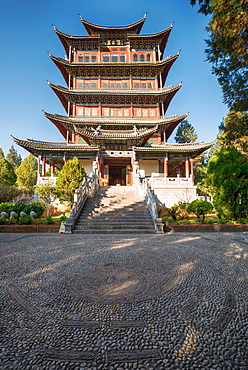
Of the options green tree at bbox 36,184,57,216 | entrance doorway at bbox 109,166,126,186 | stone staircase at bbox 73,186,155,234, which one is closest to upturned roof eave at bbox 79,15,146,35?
entrance doorway at bbox 109,166,126,186

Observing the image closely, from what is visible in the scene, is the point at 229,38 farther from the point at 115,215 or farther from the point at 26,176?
the point at 26,176

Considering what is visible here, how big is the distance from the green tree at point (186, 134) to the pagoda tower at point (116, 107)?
11.8 meters

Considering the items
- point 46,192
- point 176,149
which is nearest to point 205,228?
point 46,192

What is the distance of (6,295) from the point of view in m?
2.47

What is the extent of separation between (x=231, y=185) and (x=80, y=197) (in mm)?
7943

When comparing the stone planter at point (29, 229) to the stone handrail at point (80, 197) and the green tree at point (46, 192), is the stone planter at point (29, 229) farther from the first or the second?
the green tree at point (46, 192)

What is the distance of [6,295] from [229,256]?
182 inches

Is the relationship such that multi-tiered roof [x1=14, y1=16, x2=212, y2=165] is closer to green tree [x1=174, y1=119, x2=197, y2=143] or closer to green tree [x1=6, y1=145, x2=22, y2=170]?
green tree [x1=174, y1=119, x2=197, y2=143]

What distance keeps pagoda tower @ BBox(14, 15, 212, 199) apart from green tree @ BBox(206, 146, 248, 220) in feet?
28.8

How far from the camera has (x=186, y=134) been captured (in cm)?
3422

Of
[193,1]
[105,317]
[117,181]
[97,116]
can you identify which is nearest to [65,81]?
[97,116]

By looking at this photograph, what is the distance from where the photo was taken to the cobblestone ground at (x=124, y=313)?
1438 mm

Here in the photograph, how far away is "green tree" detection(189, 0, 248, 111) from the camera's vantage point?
5605 millimetres

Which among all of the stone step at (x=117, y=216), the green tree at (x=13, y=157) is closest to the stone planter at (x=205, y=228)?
the stone step at (x=117, y=216)
